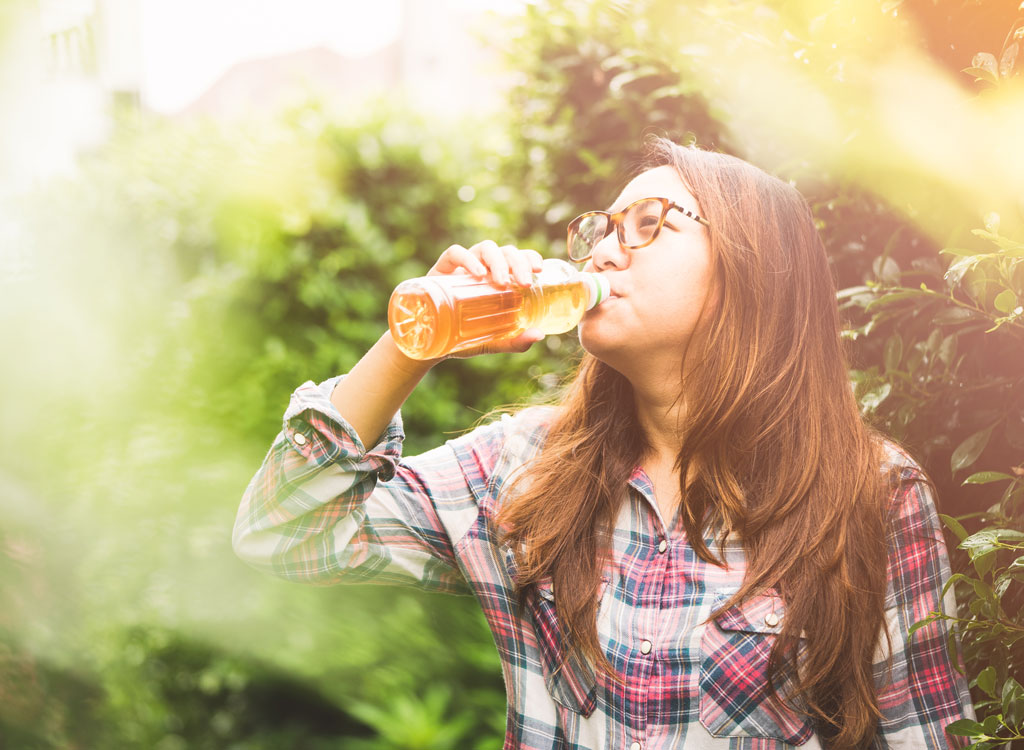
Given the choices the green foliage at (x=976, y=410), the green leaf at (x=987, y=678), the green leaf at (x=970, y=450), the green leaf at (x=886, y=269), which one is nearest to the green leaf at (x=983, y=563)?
the green foliage at (x=976, y=410)

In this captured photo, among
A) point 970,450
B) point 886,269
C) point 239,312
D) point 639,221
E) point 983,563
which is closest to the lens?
point 983,563

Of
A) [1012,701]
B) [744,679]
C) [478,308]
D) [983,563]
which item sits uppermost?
A: [478,308]

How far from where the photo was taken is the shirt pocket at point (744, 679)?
1473mm

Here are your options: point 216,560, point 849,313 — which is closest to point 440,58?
point 216,560

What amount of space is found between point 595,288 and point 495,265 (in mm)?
199

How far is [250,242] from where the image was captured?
12.5ft

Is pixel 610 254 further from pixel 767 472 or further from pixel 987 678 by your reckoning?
pixel 987 678

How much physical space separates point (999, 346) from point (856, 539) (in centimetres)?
43

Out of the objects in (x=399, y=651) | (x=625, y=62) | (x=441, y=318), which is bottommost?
(x=399, y=651)

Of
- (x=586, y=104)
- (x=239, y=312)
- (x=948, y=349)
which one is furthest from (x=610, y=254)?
(x=239, y=312)

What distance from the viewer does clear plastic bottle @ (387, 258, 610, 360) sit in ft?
4.97

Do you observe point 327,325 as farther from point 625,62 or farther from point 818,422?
point 818,422

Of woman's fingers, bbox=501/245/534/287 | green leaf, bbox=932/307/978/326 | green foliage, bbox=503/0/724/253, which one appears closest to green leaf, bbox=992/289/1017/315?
green leaf, bbox=932/307/978/326

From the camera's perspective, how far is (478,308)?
158 cm
